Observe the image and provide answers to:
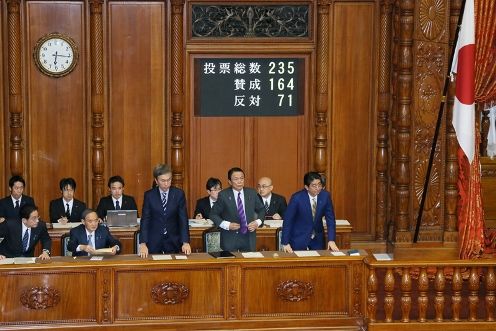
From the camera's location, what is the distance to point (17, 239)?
9.43 metres

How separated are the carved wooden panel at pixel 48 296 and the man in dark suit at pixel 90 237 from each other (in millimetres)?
676

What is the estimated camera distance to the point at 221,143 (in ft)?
40.4

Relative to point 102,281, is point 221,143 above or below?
above

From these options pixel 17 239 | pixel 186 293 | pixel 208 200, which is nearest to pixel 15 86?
pixel 208 200

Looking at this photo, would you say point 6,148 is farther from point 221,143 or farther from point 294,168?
point 294,168

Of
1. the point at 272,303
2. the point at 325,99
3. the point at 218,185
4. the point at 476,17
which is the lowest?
the point at 272,303

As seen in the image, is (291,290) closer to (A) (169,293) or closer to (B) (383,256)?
(A) (169,293)

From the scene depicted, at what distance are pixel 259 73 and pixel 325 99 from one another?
75 centimetres

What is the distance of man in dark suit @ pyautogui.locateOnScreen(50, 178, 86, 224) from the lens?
11.1 metres

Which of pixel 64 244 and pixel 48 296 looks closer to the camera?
pixel 48 296

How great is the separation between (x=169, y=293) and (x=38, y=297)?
0.96 metres

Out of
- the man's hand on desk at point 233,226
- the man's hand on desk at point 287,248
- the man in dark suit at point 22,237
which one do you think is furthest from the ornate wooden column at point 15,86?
the man's hand on desk at point 287,248

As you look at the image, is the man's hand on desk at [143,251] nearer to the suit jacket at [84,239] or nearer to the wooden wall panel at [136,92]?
the suit jacket at [84,239]

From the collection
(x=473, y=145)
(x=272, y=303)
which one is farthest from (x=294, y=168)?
(x=272, y=303)
